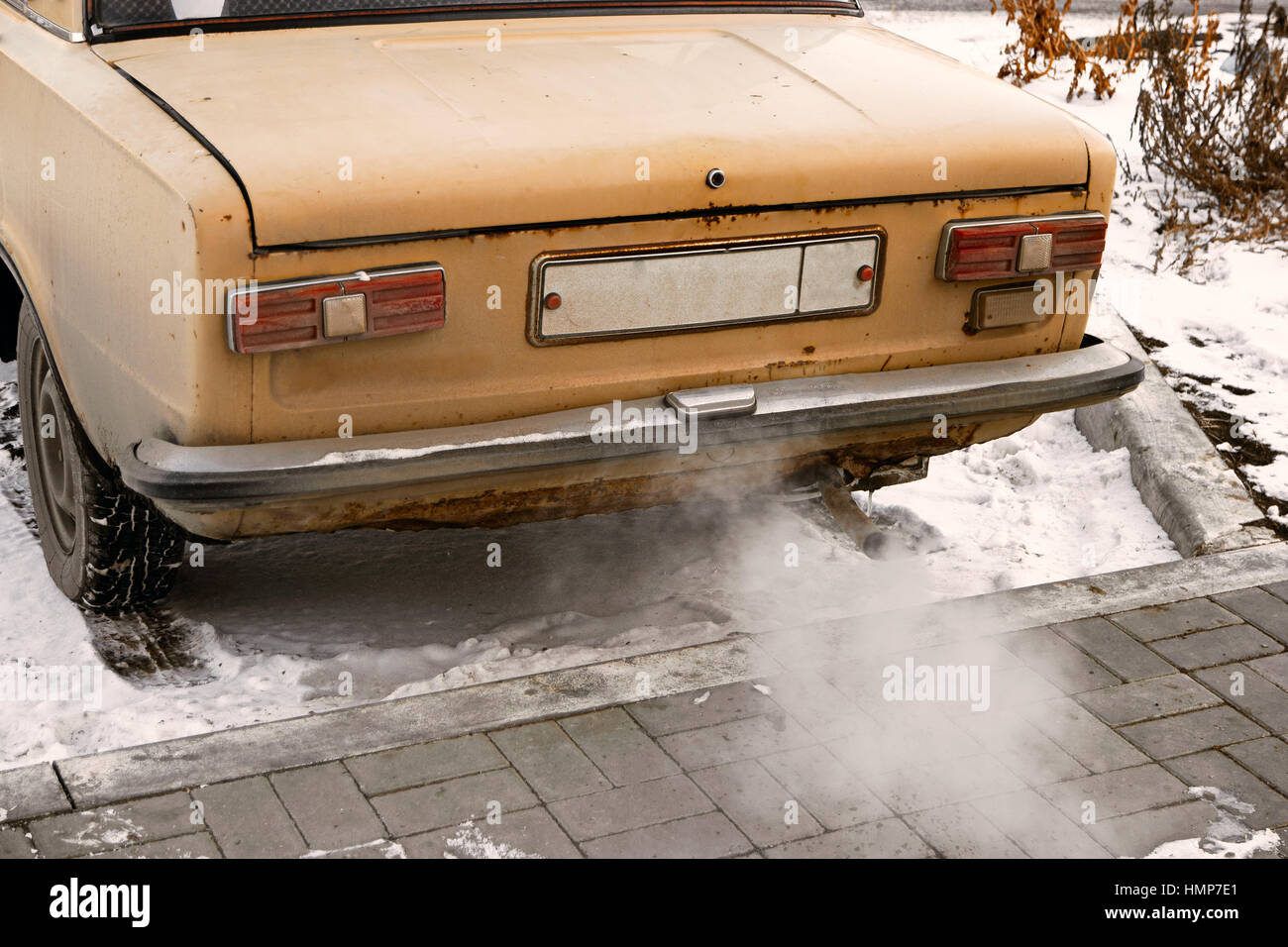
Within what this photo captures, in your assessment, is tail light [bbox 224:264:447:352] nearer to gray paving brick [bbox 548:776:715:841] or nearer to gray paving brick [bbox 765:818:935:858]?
gray paving brick [bbox 548:776:715:841]

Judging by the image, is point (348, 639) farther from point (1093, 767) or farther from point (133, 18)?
point (1093, 767)

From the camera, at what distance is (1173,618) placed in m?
3.74

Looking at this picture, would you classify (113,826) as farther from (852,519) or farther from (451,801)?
(852,519)

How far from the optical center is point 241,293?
2711 mm

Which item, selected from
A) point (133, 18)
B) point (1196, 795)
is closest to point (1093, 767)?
point (1196, 795)

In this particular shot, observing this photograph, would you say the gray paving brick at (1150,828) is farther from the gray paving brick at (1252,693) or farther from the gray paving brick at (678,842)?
the gray paving brick at (678,842)

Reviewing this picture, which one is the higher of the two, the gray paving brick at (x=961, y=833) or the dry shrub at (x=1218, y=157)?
the dry shrub at (x=1218, y=157)

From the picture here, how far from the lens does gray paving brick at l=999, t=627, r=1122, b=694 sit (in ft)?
11.2

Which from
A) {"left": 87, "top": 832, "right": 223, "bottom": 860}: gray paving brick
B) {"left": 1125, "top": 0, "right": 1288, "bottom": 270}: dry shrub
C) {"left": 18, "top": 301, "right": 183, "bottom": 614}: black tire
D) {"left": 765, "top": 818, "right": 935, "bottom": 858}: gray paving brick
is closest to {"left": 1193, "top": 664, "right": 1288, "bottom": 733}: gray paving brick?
{"left": 765, "top": 818, "right": 935, "bottom": 858}: gray paving brick

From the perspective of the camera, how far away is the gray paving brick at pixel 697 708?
3180 millimetres

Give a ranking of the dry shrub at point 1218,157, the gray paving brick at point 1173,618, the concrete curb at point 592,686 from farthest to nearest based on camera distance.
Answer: the dry shrub at point 1218,157 < the gray paving brick at point 1173,618 < the concrete curb at point 592,686

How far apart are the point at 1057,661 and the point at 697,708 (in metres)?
0.94

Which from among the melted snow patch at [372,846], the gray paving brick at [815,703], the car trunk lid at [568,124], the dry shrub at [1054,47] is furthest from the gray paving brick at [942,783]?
the dry shrub at [1054,47]

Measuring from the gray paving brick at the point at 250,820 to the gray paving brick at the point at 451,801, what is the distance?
19 centimetres
